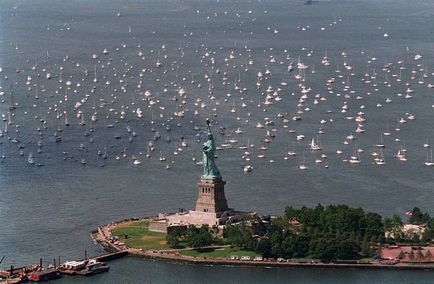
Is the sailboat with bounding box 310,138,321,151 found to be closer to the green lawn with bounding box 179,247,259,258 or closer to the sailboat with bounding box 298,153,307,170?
the sailboat with bounding box 298,153,307,170

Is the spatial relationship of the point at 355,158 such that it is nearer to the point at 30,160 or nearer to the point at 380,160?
the point at 380,160

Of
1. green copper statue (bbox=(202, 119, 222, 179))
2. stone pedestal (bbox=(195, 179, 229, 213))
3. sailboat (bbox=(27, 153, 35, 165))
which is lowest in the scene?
stone pedestal (bbox=(195, 179, 229, 213))

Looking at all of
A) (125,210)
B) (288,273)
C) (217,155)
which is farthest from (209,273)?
(217,155)

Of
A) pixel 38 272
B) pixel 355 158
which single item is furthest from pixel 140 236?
pixel 355 158

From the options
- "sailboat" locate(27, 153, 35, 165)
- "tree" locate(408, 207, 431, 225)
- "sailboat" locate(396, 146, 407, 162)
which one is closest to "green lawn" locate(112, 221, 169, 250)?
"tree" locate(408, 207, 431, 225)

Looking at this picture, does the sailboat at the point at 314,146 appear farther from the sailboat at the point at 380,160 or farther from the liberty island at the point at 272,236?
the liberty island at the point at 272,236
